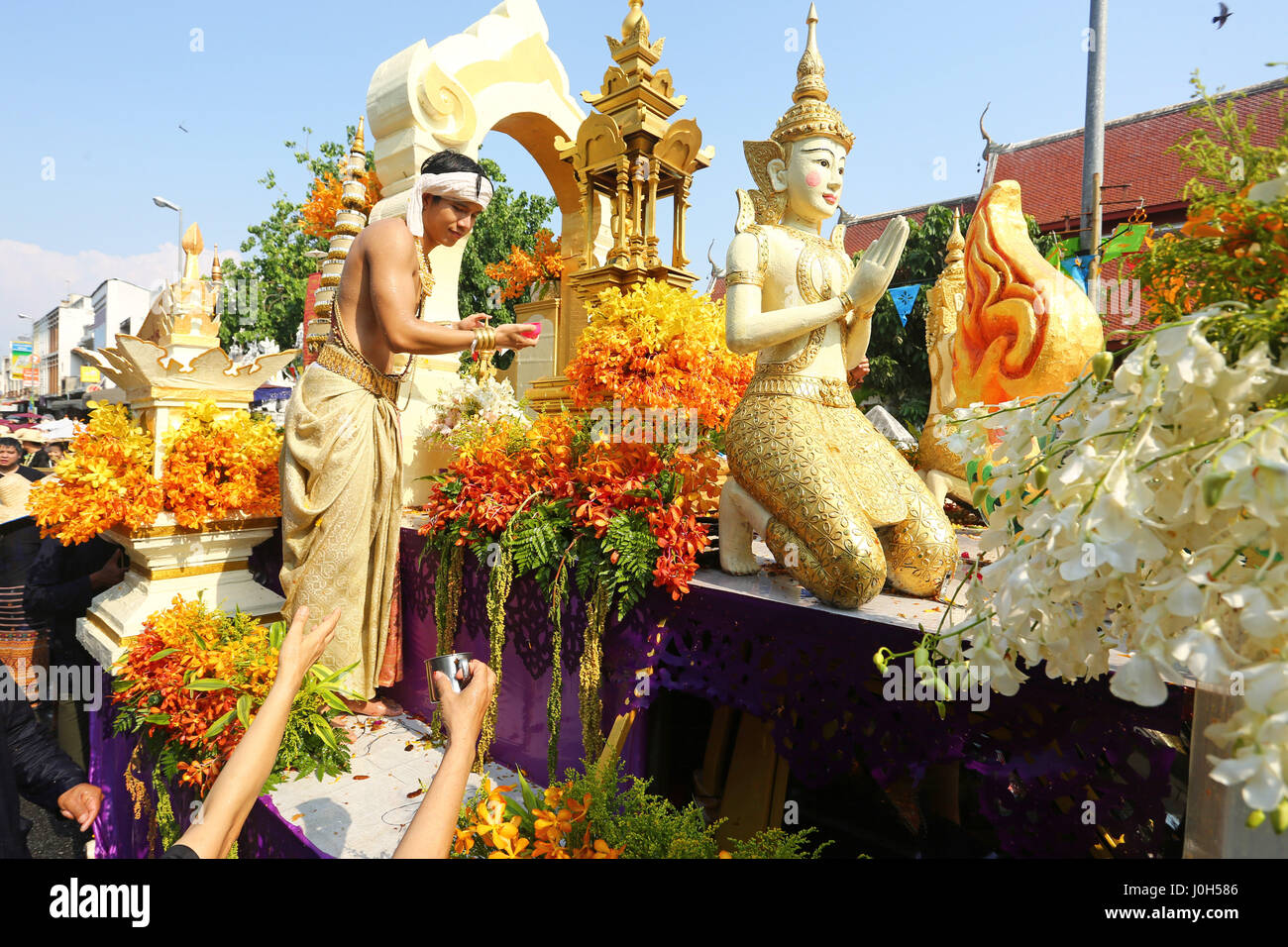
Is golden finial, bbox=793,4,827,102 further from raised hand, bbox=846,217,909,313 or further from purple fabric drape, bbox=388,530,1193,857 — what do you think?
purple fabric drape, bbox=388,530,1193,857

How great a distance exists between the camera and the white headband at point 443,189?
2.90 metres

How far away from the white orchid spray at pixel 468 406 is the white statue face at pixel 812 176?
6.67 feet

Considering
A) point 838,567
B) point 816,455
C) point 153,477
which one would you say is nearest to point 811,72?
point 816,455

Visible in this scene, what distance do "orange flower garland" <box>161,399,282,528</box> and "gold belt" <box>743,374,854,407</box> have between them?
2681 millimetres

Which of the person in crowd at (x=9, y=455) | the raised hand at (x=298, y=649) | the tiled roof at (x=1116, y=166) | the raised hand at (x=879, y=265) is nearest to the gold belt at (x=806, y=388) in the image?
the raised hand at (x=879, y=265)

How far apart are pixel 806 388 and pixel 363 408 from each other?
2.01 metres

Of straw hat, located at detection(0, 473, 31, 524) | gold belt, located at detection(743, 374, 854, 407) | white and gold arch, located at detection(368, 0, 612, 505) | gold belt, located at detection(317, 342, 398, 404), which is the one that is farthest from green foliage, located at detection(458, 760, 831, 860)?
straw hat, located at detection(0, 473, 31, 524)

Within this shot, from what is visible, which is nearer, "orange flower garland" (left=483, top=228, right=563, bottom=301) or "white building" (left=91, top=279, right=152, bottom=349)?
"orange flower garland" (left=483, top=228, right=563, bottom=301)

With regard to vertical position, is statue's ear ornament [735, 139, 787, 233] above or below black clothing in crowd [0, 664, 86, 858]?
above

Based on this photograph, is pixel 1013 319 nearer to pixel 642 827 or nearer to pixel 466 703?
pixel 642 827

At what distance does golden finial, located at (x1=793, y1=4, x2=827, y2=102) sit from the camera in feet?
8.22

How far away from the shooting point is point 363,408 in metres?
3.04

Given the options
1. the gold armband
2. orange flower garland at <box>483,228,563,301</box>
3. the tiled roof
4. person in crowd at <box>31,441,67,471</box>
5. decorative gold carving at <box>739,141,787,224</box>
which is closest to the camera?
the gold armband

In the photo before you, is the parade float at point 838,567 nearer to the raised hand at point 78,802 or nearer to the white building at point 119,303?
the raised hand at point 78,802
